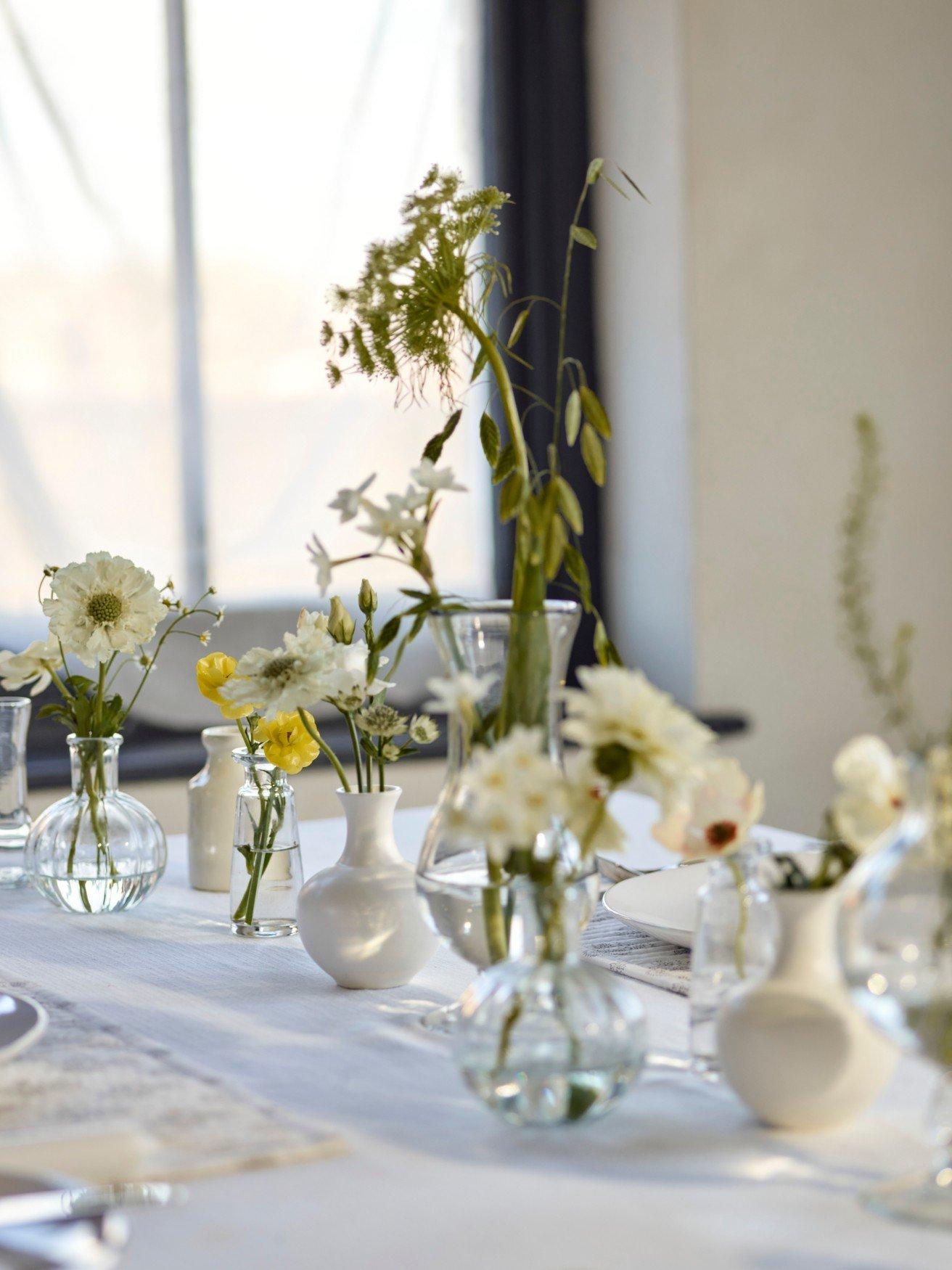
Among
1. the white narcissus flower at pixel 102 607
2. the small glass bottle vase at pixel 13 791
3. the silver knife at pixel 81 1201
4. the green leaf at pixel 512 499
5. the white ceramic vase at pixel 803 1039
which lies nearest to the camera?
the silver knife at pixel 81 1201

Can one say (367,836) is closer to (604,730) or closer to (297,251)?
(604,730)

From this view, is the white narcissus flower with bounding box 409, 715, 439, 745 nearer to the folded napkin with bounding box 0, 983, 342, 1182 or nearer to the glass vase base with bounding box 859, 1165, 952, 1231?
the folded napkin with bounding box 0, 983, 342, 1182

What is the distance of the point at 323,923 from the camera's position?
36.4 inches

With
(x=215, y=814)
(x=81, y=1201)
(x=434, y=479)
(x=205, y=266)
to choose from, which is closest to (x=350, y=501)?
(x=434, y=479)

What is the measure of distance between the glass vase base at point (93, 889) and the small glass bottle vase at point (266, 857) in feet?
0.32

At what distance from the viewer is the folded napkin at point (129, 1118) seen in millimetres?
621

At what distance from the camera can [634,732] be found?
653 mm

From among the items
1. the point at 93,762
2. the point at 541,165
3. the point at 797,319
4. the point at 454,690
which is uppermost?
the point at 541,165

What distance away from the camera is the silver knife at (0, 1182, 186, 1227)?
56 cm

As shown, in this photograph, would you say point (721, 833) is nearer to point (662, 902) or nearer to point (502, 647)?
point (502, 647)

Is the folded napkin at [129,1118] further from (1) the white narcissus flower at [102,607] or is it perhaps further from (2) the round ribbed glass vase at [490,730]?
(1) the white narcissus flower at [102,607]

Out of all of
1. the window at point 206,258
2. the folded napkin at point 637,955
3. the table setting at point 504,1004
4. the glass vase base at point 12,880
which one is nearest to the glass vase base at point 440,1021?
the table setting at point 504,1004

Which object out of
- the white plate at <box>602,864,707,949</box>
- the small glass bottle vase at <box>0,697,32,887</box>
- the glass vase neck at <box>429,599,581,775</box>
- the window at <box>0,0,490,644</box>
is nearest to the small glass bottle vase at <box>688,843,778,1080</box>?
the glass vase neck at <box>429,599,581,775</box>

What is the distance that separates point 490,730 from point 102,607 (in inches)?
16.7
